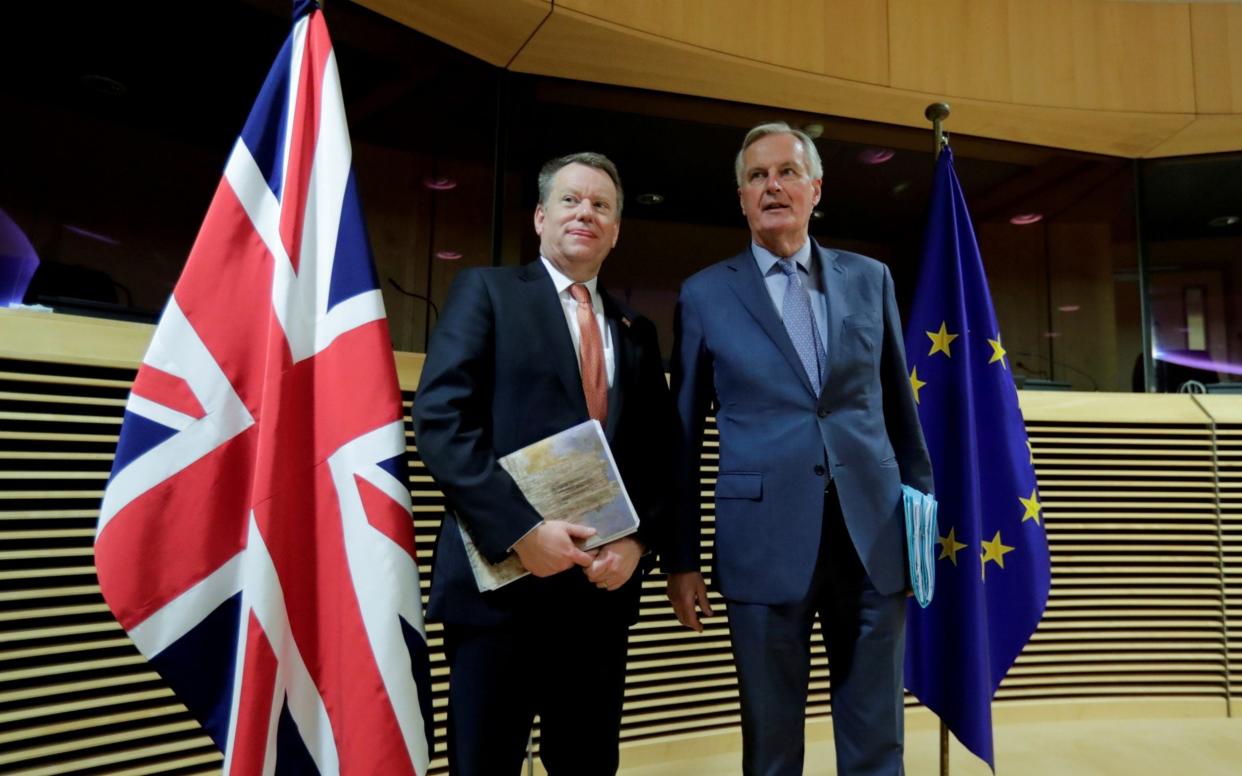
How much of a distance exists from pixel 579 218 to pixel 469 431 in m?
0.50

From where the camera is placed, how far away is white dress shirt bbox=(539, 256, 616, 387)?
156 cm

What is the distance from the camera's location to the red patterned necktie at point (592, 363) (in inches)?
59.9

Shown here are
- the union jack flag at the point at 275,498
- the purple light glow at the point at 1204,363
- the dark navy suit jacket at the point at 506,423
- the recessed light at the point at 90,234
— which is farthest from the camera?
the purple light glow at the point at 1204,363

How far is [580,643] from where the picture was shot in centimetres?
145

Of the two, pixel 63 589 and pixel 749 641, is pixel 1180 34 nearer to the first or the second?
pixel 749 641

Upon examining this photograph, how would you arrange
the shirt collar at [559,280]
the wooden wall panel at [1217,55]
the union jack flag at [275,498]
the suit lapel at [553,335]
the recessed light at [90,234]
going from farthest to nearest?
1. the wooden wall panel at [1217,55]
2. the recessed light at [90,234]
3. the shirt collar at [559,280]
4. the suit lapel at [553,335]
5. the union jack flag at [275,498]

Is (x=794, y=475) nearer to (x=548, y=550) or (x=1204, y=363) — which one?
(x=548, y=550)

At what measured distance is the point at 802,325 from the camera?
166cm

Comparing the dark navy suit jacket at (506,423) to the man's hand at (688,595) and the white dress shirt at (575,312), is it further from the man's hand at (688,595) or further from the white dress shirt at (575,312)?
the man's hand at (688,595)

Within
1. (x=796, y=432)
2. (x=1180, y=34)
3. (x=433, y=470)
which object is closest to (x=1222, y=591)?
(x=1180, y=34)

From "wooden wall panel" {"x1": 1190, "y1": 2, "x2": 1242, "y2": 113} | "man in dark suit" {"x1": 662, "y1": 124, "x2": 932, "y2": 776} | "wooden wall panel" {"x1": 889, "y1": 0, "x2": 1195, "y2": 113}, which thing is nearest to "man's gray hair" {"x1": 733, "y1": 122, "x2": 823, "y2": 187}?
"man in dark suit" {"x1": 662, "y1": 124, "x2": 932, "y2": 776}

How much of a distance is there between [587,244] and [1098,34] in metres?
3.23

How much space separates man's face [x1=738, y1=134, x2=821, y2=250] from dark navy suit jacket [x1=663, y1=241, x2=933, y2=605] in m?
0.09

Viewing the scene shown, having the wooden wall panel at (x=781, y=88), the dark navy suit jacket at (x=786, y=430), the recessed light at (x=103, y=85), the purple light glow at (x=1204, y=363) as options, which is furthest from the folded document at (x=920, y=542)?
the purple light glow at (x=1204, y=363)
